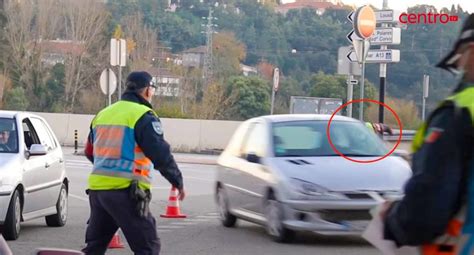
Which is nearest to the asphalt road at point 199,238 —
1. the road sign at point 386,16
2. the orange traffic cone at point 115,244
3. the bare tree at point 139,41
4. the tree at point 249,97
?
the orange traffic cone at point 115,244

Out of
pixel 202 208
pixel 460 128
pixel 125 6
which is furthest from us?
pixel 125 6

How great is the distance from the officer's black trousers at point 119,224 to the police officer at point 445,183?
425 cm

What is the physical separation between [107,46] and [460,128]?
221 feet

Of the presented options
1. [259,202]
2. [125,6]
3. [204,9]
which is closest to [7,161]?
[259,202]

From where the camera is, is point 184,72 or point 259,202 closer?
point 259,202

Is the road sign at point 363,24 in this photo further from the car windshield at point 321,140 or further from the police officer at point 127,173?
the police officer at point 127,173

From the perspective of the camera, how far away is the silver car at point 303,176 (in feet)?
39.0

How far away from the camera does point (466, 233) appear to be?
12.0 ft

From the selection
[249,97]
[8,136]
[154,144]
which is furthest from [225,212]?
[249,97]

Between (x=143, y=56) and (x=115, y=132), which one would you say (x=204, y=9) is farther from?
(x=115, y=132)

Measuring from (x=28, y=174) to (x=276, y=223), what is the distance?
308 centimetres

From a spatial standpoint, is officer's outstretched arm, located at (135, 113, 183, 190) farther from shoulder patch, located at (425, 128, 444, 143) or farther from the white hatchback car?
the white hatchback car

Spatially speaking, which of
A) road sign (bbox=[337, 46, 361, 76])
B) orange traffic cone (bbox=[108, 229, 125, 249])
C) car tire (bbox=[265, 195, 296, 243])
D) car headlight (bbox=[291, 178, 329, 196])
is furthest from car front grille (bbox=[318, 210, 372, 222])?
A: road sign (bbox=[337, 46, 361, 76])

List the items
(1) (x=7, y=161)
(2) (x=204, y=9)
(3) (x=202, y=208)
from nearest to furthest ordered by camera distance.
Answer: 1. (1) (x=7, y=161)
2. (3) (x=202, y=208)
3. (2) (x=204, y=9)
